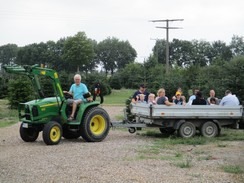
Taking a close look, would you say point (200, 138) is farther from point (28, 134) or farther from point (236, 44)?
point (236, 44)

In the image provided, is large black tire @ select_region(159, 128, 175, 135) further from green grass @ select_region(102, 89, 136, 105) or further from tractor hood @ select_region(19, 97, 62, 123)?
green grass @ select_region(102, 89, 136, 105)

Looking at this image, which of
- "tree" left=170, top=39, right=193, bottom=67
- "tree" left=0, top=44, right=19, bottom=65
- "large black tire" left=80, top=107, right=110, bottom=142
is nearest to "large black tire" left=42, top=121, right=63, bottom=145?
Result: "large black tire" left=80, top=107, right=110, bottom=142

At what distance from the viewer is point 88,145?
1159 centimetres

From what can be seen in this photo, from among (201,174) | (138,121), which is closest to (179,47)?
(138,121)

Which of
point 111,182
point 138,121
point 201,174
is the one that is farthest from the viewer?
point 138,121

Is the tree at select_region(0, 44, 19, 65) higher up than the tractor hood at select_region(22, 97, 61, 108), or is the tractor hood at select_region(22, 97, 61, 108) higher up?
the tree at select_region(0, 44, 19, 65)

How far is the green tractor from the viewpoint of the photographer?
1166cm

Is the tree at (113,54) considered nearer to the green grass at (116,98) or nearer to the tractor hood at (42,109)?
the green grass at (116,98)

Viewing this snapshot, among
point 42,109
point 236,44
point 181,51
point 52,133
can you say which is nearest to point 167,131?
point 52,133

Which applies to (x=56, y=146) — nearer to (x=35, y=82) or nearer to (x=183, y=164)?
(x=35, y=82)

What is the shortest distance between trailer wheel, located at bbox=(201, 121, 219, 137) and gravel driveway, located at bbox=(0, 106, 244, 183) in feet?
4.18

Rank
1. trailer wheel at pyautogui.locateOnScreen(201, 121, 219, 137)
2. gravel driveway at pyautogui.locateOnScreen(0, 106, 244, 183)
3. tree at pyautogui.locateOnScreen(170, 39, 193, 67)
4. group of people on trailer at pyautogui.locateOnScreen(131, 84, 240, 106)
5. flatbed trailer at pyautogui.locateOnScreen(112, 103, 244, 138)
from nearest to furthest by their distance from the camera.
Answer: gravel driveway at pyautogui.locateOnScreen(0, 106, 244, 183) < flatbed trailer at pyautogui.locateOnScreen(112, 103, 244, 138) < trailer wheel at pyautogui.locateOnScreen(201, 121, 219, 137) < group of people on trailer at pyautogui.locateOnScreen(131, 84, 240, 106) < tree at pyautogui.locateOnScreen(170, 39, 193, 67)

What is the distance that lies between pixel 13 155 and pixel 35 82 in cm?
273

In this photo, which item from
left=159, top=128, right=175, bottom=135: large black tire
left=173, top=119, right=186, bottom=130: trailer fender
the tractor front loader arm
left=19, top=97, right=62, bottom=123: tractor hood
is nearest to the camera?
the tractor front loader arm
